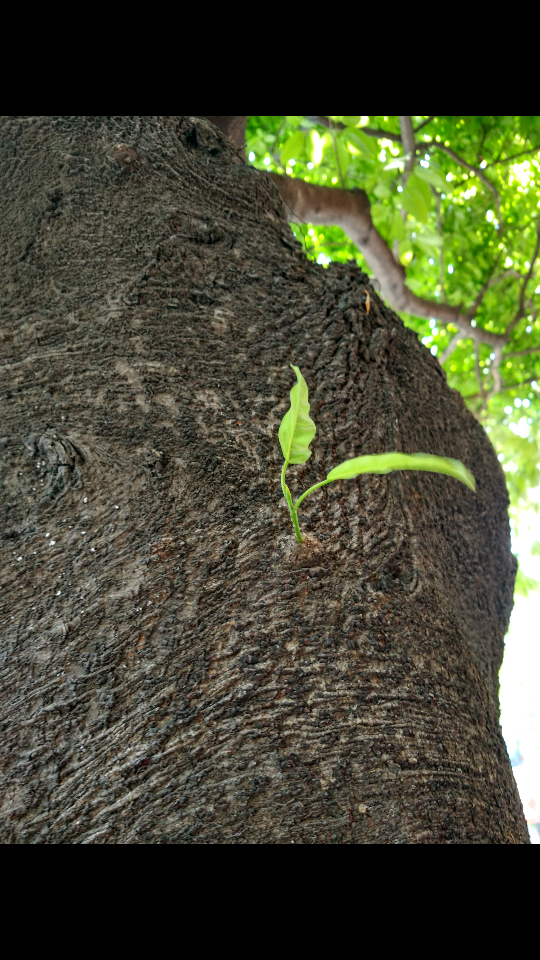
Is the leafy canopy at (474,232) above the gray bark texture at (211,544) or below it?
above

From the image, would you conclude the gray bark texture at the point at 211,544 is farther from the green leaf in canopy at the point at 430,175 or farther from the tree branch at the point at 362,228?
the tree branch at the point at 362,228

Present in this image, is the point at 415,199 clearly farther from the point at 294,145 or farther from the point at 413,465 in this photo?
the point at 413,465

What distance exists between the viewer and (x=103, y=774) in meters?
0.62

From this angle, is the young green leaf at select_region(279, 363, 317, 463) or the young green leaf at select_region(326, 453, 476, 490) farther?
the young green leaf at select_region(279, 363, 317, 463)

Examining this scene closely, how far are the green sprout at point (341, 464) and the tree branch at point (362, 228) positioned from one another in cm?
140

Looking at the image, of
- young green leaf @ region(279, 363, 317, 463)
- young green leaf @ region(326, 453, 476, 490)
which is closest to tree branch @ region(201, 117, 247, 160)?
young green leaf @ region(279, 363, 317, 463)

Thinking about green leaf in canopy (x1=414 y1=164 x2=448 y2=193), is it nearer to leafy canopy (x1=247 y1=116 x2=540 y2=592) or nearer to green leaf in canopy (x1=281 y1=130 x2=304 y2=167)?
green leaf in canopy (x1=281 y1=130 x2=304 y2=167)

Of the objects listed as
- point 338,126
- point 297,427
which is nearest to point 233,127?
point 338,126

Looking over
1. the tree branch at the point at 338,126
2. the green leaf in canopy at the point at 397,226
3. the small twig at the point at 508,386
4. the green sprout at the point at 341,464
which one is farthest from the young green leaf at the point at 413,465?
the small twig at the point at 508,386

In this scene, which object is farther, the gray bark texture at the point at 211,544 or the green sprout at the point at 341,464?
the gray bark texture at the point at 211,544

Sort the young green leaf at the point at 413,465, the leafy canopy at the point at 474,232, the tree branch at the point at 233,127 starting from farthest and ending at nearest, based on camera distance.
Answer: the leafy canopy at the point at 474,232 → the tree branch at the point at 233,127 → the young green leaf at the point at 413,465

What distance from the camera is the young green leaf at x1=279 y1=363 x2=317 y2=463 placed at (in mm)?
637

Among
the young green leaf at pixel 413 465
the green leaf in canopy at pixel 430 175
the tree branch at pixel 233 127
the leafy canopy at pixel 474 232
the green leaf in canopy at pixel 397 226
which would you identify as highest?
the leafy canopy at pixel 474 232

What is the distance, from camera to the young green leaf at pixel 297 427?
0.64 meters
